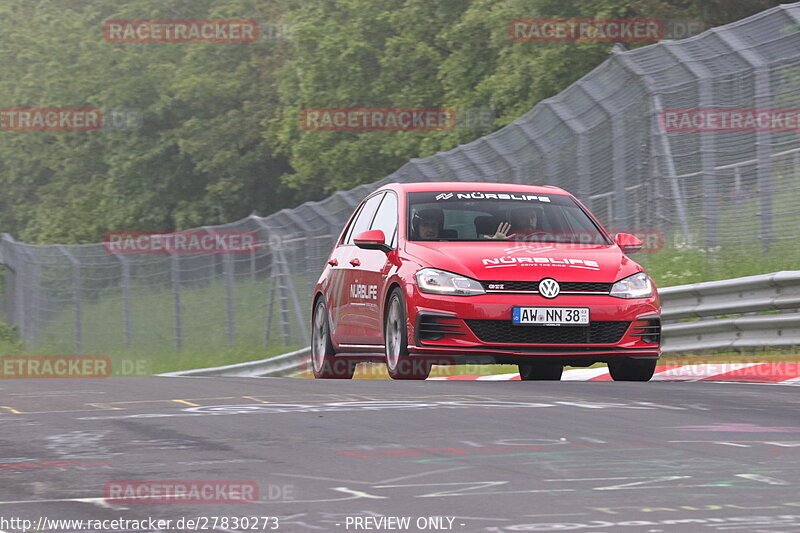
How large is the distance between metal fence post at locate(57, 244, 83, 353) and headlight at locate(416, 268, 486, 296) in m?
20.9

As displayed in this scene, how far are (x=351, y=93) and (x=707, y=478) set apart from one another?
44515 millimetres

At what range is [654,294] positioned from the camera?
1148cm

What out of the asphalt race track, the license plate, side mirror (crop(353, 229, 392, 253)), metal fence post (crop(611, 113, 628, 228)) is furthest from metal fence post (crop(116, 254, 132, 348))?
the asphalt race track

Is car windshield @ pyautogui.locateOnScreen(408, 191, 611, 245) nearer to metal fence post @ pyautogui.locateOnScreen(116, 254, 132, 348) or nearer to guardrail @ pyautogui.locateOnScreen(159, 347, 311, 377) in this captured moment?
guardrail @ pyautogui.locateOnScreen(159, 347, 311, 377)

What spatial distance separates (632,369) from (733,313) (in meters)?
2.25

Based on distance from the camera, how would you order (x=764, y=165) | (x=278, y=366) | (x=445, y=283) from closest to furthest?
(x=445, y=283), (x=764, y=165), (x=278, y=366)

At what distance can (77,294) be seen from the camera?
31.4 meters

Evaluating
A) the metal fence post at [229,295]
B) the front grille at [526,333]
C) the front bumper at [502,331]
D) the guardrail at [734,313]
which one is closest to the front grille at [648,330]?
the front bumper at [502,331]

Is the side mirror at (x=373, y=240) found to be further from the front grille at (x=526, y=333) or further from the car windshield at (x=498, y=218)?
the front grille at (x=526, y=333)

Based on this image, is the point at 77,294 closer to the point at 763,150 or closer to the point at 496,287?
the point at 763,150

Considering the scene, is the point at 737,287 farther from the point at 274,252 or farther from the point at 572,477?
the point at 274,252

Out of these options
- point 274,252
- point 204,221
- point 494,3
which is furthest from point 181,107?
point 274,252

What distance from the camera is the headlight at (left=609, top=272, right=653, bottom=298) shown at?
11242 mm

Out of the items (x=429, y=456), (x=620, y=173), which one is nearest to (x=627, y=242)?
(x=620, y=173)
